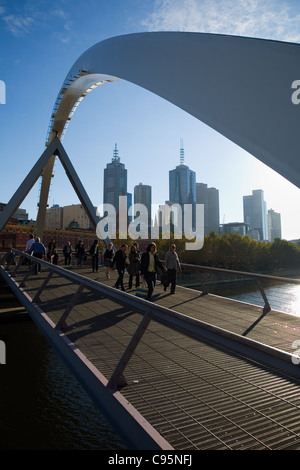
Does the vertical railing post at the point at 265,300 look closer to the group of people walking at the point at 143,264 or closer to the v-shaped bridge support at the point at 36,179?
the group of people walking at the point at 143,264

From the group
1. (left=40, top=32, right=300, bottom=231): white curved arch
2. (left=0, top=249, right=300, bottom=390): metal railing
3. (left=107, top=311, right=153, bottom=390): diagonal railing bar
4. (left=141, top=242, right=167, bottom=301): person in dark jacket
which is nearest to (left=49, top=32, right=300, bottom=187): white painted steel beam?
(left=40, top=32, right=300, bottom=231): white curved arch

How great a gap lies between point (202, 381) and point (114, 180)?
191 meters

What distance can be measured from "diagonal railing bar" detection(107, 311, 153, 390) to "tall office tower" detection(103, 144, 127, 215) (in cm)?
18557

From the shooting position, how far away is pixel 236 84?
3852mm

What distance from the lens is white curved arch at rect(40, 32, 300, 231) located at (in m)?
3.16

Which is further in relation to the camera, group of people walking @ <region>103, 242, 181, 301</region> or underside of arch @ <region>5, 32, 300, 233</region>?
group of people walking @ <region>103, 242, 181, 301</region>

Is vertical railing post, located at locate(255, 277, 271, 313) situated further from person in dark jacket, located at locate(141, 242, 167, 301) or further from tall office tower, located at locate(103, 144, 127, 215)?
tall office tower, located at locate(103, 144, 127, 215)

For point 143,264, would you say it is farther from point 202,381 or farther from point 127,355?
point 127,355

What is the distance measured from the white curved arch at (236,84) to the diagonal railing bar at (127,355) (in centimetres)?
181

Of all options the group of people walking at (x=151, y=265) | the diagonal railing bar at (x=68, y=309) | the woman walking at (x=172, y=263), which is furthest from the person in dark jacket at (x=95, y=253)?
the diagonal railing bar at (x=68, y=309)

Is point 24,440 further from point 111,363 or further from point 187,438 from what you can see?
point 187,438

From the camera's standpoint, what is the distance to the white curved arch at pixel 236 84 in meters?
3.16

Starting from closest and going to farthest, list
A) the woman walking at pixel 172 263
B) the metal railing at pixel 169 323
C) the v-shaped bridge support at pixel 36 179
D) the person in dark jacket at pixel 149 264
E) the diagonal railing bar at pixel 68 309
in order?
the metal railing at pixel 169 323 → the diagonal railing bar at pixel 68 309 → the person in dark jacket at pixel 149 264 → the woman walking at pixel 172 263 → the v-shaped bridge support at pixel 36 179
